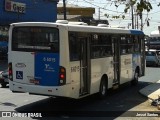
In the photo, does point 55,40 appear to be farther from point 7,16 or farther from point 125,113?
point 7,16

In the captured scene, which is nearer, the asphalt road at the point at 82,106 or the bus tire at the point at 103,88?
the asphalt road at the point at 82,106

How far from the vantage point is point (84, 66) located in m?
13.6

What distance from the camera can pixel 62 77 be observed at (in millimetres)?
11992

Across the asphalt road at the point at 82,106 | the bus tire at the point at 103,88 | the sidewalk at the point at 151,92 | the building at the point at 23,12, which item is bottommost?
the sidewalk at the point at 151,92

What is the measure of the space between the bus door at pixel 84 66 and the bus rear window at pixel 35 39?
55.7 inches

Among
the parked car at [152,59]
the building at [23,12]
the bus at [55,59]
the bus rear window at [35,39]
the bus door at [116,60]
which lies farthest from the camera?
the building at [23,12]

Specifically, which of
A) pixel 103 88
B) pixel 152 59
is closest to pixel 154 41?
pixel 152 59

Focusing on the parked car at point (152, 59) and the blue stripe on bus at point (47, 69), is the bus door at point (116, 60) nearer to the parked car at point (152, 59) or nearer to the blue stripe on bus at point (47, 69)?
the blue stripe on bus at point (47, 69)

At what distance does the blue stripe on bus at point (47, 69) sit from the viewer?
12062mm

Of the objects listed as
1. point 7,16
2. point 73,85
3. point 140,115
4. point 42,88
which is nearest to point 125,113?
point 140,115

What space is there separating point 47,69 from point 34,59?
0.58 meters

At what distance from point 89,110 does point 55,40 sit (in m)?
2.57

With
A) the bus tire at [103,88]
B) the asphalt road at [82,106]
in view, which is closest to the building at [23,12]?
the asphalt road at [82,106]

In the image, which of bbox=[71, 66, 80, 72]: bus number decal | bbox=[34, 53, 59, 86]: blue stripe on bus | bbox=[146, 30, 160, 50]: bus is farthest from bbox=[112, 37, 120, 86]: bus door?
bbox=[146, 30, 160, 50]: bus
